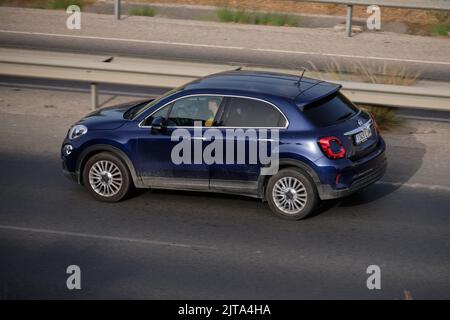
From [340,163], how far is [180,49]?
11453 millimetres

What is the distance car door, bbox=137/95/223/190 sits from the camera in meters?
11.3

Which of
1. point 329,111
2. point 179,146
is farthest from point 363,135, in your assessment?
point 179,146

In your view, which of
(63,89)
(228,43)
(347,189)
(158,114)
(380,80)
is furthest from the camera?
(228,43)

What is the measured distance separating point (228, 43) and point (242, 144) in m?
11.5

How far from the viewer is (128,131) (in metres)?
11.5

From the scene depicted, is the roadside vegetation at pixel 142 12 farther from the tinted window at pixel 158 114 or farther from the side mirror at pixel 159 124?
the side mirror at pixel 159 124

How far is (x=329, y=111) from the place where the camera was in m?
11.1

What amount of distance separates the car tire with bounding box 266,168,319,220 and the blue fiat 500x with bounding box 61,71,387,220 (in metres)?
0.01

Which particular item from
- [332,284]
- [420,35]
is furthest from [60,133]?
[420,35]

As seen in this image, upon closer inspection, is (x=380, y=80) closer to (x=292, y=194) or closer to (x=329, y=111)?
(x=329, y=111)

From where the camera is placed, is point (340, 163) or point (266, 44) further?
point (266, 44)

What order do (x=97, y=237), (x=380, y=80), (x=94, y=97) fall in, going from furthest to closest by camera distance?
(x=94, y=97) < (x=380, y=80) < (x=97, y=237)

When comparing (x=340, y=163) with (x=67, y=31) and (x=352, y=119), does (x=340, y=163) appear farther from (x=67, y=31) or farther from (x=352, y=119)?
(x=67, y=31)

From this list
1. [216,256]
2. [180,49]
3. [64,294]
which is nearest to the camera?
[64,294]
